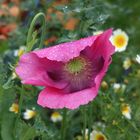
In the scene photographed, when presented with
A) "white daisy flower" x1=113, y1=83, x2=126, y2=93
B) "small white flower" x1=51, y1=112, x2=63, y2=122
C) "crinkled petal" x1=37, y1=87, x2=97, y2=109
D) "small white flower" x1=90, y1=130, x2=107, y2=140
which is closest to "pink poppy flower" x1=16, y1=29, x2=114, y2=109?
"crinkled petal" x1=37, y1=87, x2=97, y2=109

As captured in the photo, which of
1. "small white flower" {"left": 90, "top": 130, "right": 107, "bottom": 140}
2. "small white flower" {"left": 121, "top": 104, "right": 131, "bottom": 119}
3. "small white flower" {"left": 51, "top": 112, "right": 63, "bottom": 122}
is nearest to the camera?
"small white flower" {"left": 90, "top": 130, "right": 107, "bottom": 140}

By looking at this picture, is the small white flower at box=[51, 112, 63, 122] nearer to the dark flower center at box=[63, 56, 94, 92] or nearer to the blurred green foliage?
the blurred green foliage

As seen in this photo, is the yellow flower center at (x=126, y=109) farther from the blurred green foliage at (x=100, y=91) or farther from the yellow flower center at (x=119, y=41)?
the yellow flower center at (x=119, y=41)

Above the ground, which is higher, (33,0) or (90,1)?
(90,1)

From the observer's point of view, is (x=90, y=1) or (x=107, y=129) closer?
(x=107, y=129)

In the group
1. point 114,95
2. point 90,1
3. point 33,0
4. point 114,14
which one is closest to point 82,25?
point 90,1

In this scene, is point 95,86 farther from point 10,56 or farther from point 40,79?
point 10,56

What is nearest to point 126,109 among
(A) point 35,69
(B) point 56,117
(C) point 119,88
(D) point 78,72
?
(C) point 119,88

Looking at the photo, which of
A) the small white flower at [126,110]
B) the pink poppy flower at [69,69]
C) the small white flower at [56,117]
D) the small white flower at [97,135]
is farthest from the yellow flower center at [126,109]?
the pink poppy flower at [69,69]

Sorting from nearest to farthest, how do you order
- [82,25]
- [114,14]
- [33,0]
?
[82,25] < [33,0] < [114,14]
